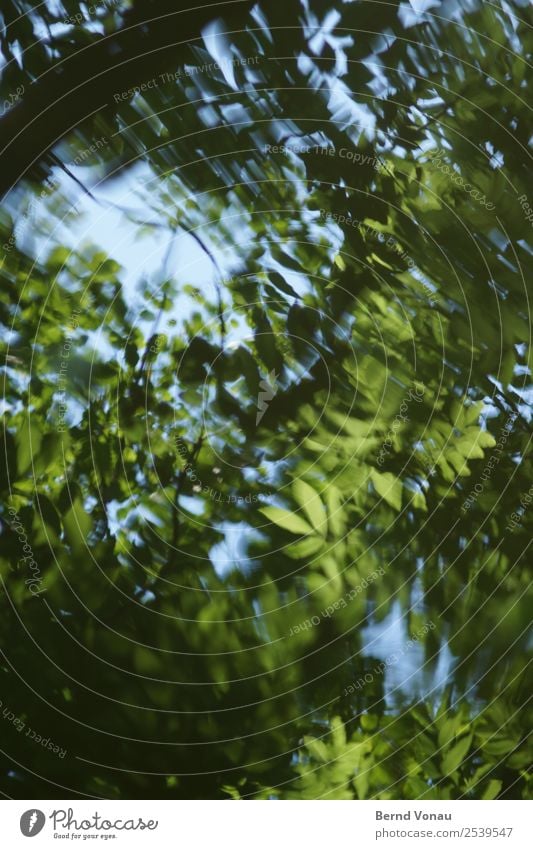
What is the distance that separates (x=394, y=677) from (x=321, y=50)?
71cm

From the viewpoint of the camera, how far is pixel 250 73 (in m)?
0.77

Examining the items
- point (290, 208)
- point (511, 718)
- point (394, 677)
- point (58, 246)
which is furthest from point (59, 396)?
point (511, 718)

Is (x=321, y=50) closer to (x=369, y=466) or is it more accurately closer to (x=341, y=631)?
(x=369, y=466)

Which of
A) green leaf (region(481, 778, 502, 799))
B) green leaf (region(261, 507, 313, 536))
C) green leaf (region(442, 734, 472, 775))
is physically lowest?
green leaf (region(481, 778, 502, 799))
